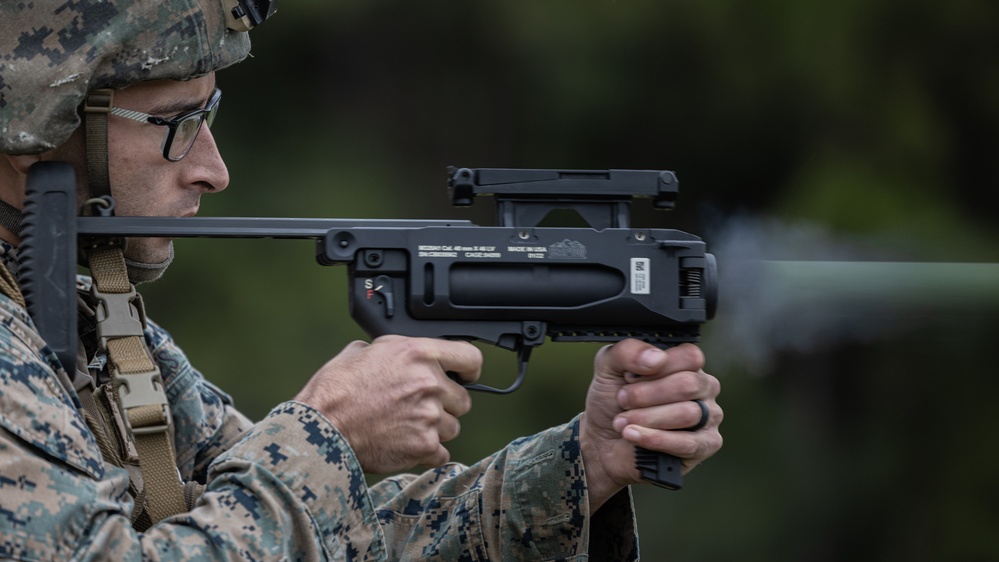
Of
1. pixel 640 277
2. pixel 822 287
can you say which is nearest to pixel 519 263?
pixel 640 277

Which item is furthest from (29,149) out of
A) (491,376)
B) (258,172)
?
(258,172)

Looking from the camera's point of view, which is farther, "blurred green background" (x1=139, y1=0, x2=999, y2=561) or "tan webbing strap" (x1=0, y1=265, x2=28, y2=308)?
"blurred green background" (x1=139, y1=0, x2=999, y2=561)

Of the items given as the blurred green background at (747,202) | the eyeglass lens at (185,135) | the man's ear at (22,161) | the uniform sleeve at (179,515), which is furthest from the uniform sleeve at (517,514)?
the blurred green background at (747,202)

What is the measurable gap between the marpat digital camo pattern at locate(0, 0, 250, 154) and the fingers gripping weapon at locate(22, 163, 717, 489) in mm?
113

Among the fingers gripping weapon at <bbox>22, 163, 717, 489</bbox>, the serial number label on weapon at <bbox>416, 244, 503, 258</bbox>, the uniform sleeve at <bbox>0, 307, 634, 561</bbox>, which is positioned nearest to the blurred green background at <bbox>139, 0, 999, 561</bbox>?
the fingers gripping weapon at <bbox>22, 163, 717, 489</bbox>

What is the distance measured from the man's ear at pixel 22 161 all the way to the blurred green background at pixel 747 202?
418 centimetres

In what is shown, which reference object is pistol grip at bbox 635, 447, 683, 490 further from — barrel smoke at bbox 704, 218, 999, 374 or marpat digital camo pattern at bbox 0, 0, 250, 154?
marpat digital camo pattern at bbox 0, 0, 250, 154

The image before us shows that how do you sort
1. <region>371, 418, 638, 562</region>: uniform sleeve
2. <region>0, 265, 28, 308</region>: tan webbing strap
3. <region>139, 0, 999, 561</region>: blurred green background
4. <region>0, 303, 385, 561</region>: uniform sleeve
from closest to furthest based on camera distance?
<region>0, 303, 385, 561</region>: uniform sleeve → <region>0, 265, 28, 308</region>: tan webbing strap → <region>371, 418, 638, 562</region>: uniform sleeve → <region>139, 0, 999, 561</region>: blurred green background

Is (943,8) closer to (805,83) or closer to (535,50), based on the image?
(805,83)

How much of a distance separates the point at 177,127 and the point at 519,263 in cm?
78

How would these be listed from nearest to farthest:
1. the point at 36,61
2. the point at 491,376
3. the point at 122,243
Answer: the point at 36,61, the point at 122,243, the point at 491,376

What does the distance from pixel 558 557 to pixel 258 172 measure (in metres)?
4.70

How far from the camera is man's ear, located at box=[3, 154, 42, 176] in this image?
2451 millimetres

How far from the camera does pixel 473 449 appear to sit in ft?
22.0
